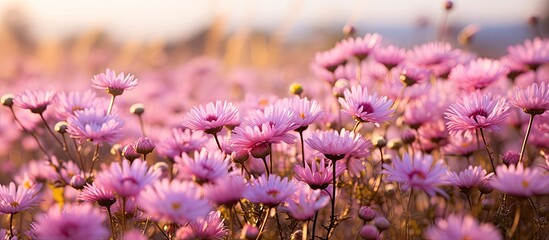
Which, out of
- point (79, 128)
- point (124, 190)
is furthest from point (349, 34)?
point (124, 190)

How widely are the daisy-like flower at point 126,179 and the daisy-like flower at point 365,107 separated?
61 centimetres

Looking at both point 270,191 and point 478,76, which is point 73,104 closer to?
point 270,191

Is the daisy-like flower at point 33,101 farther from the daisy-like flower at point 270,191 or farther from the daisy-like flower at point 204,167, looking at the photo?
the daisy-like flower at point 270,191

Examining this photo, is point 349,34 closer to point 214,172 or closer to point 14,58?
point 214,172

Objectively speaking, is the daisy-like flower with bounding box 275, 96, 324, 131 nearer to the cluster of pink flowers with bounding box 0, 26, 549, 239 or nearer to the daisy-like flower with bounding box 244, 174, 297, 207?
the cluster of pink flowers with bounding box 0, 26, 549, 239

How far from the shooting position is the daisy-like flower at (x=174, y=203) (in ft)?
3.84

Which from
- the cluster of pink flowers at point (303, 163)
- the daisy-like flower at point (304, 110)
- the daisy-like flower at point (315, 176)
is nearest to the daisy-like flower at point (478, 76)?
the cluster of pink flowers at point (303, 163)

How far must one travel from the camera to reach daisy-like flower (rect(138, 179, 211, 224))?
1.17m

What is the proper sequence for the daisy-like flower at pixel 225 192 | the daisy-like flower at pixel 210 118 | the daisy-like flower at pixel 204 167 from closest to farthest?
the daisy-like flower at pixel 225 192, the daisy-like flower at pixel 204 167, the daisy-like flower at pixel 210 118

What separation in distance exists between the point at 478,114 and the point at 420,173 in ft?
1.25

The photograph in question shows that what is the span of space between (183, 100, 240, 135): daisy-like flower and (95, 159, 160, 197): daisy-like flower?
30cm

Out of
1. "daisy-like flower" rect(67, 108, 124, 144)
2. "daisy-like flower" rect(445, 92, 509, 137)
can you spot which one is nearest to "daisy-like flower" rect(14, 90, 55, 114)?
"daisy-like flower" rect(67, 108, 124, 144)

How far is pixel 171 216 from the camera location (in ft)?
3.81

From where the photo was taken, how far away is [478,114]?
5.78 ft
